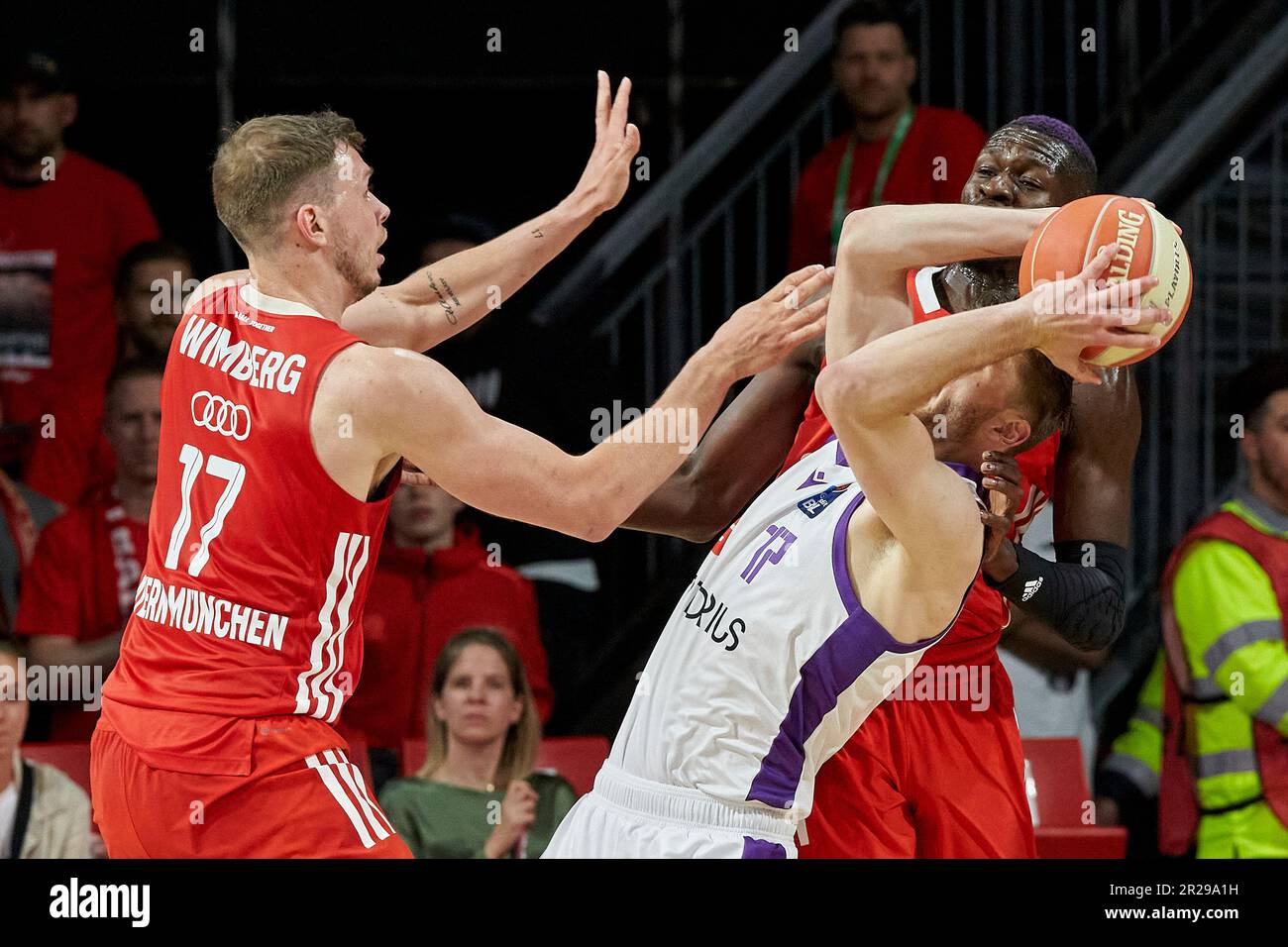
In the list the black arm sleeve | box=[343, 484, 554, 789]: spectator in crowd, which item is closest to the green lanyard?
box=[343, 484, 554, 789]: spectator in crowd

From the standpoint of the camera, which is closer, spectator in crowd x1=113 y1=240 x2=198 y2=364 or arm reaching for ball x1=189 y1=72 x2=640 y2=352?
arm reaching for ball x1=189 y1=72 x2=640 y2=352

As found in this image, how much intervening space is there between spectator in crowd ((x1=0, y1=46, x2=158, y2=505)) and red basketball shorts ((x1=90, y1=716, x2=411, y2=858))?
2897 millimetres

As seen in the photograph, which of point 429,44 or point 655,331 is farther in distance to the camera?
point 429,44

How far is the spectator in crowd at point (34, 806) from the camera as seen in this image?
475 centimetres

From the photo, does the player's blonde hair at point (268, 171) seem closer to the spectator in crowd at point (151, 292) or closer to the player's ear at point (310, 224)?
the player's ear at point (310, 224)

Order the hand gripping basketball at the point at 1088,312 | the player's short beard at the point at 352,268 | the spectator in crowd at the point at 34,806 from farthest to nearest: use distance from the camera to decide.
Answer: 1. the spectator in crowd at the point at 34,806
2. the player's short beard at the point at 352,268
3. the hand gripping basketball at the point at 1088,312

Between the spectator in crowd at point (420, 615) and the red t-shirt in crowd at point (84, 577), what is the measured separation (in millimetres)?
710

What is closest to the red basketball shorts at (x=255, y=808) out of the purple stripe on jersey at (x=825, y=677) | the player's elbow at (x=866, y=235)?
the purple stripe on jersey at (x=825, y=677)

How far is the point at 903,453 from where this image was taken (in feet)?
9.15

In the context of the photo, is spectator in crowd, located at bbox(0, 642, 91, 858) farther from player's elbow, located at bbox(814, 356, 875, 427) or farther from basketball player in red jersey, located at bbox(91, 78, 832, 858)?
player's elbow, located at bbox(814, 356, 875, 427)

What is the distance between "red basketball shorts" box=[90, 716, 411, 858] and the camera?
314 centimetres

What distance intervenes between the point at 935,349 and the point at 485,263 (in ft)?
5.28

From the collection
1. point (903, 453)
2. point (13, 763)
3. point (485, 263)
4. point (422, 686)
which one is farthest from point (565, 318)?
point (903, 453)

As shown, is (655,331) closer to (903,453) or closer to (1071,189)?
(1071,189)
